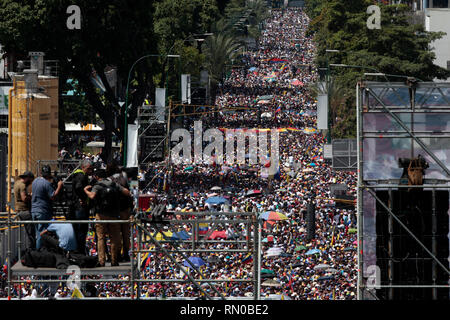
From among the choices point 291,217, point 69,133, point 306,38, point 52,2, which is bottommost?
point 291,217

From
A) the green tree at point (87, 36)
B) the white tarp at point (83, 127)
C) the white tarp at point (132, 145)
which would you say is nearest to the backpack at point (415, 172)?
the white tarp at point (132, 145)

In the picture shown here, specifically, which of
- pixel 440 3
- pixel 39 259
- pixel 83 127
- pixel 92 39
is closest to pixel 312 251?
pixel 39 259

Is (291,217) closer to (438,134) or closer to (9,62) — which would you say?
(438,134)

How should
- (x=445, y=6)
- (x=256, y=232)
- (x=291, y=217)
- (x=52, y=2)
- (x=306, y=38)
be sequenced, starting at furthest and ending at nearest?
(x=306, y=38) < (x=445, y=6) < (x=52, y=2) < (x=291, y=217) < (x=256, y=232)

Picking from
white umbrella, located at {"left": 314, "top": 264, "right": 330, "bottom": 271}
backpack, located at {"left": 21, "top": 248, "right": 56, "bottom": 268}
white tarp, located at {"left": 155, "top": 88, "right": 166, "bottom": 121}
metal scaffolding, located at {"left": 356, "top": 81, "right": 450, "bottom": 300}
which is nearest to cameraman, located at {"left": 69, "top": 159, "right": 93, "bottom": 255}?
backpack, located at {"left": 21, "top": 248, "right": 56, "bottom": 268}

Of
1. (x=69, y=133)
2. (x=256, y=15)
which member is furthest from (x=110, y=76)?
(x=256, y=15)

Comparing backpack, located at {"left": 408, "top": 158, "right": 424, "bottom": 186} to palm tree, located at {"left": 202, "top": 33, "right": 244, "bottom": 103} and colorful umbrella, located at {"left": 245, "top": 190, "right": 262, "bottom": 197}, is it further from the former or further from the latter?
palm tree, located at {"left": 202, "top": 33, "right": 244, "bottom": 103}

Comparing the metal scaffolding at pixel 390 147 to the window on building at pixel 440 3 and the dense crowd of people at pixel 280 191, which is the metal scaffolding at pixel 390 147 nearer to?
the dense crowd of people at pixel 280 191
